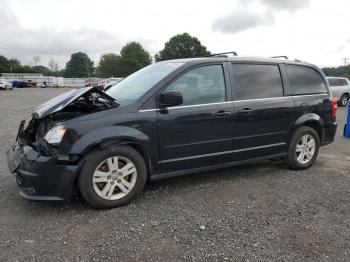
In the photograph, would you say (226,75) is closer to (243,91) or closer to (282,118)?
(243,91)

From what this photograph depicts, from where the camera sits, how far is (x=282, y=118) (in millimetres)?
4992

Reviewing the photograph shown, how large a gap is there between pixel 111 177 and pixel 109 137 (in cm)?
46

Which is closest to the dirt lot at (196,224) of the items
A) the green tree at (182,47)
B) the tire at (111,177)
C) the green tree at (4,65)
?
the tire at (111,177)

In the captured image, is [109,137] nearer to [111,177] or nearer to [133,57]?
[111,177]

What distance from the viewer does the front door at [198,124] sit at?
402cm

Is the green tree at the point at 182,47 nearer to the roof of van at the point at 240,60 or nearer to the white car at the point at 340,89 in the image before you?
the white car at the point at 340,89

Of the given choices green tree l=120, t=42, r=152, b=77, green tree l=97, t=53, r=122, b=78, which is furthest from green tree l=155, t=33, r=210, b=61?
green tree l=97, t=53, r=122, b=78

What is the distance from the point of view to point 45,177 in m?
3.42

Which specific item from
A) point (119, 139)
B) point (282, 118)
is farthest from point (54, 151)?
point (282, 118)

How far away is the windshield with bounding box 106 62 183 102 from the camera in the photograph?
4.13 m

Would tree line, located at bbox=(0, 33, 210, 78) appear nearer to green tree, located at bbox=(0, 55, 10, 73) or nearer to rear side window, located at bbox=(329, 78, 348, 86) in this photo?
green tree, located at bbox=(0, 55, 10, 73)

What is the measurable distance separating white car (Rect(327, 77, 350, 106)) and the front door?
15.0 meters

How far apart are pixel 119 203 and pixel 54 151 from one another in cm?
92

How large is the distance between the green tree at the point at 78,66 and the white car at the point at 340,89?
103 m
